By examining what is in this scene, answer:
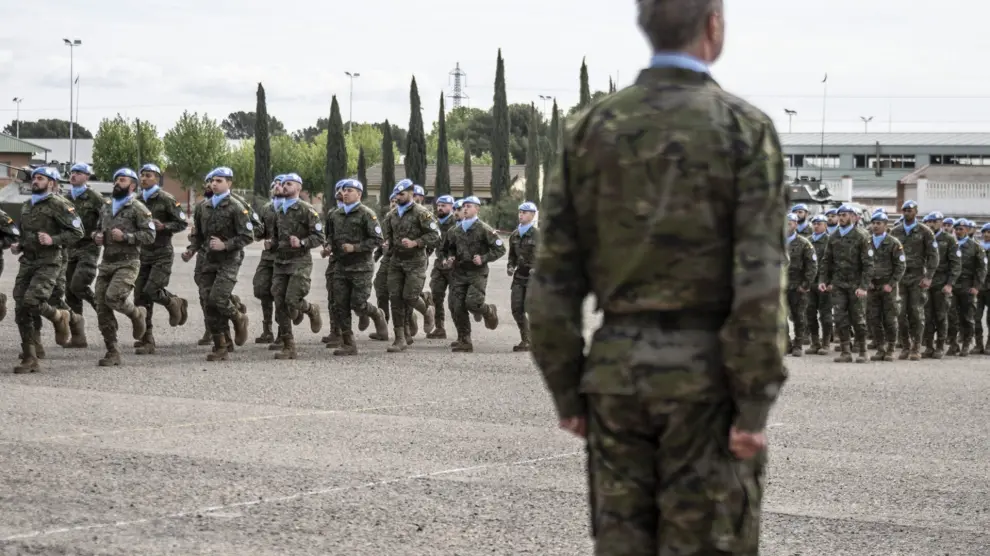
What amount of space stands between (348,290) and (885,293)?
816cm

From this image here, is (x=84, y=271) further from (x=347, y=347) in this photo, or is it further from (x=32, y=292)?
(x=347, y=347)

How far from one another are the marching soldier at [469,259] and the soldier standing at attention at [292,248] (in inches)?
105

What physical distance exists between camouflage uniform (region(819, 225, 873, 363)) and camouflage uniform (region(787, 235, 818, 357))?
23cm

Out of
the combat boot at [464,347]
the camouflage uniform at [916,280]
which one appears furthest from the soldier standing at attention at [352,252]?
the camouflage uniform at [916,280]

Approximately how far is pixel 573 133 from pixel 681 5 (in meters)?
0.46

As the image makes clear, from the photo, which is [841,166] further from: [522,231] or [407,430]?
[407,430]

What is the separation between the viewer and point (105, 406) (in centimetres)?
1228

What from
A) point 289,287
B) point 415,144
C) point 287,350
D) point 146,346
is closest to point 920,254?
point 289,287

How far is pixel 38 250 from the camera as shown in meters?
15.4

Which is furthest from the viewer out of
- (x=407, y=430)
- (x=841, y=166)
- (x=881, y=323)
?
(x=841, y=166)

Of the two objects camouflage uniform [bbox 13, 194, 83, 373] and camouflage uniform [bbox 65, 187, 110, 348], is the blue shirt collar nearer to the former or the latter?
camouflage uniform [bbox 13, 194, 83, 373]

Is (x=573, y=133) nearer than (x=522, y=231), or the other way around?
(x=573, y=133)

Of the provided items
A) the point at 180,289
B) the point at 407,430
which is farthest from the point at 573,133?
the point at 180,289

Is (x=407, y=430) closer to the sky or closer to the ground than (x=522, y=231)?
closer to the ground
